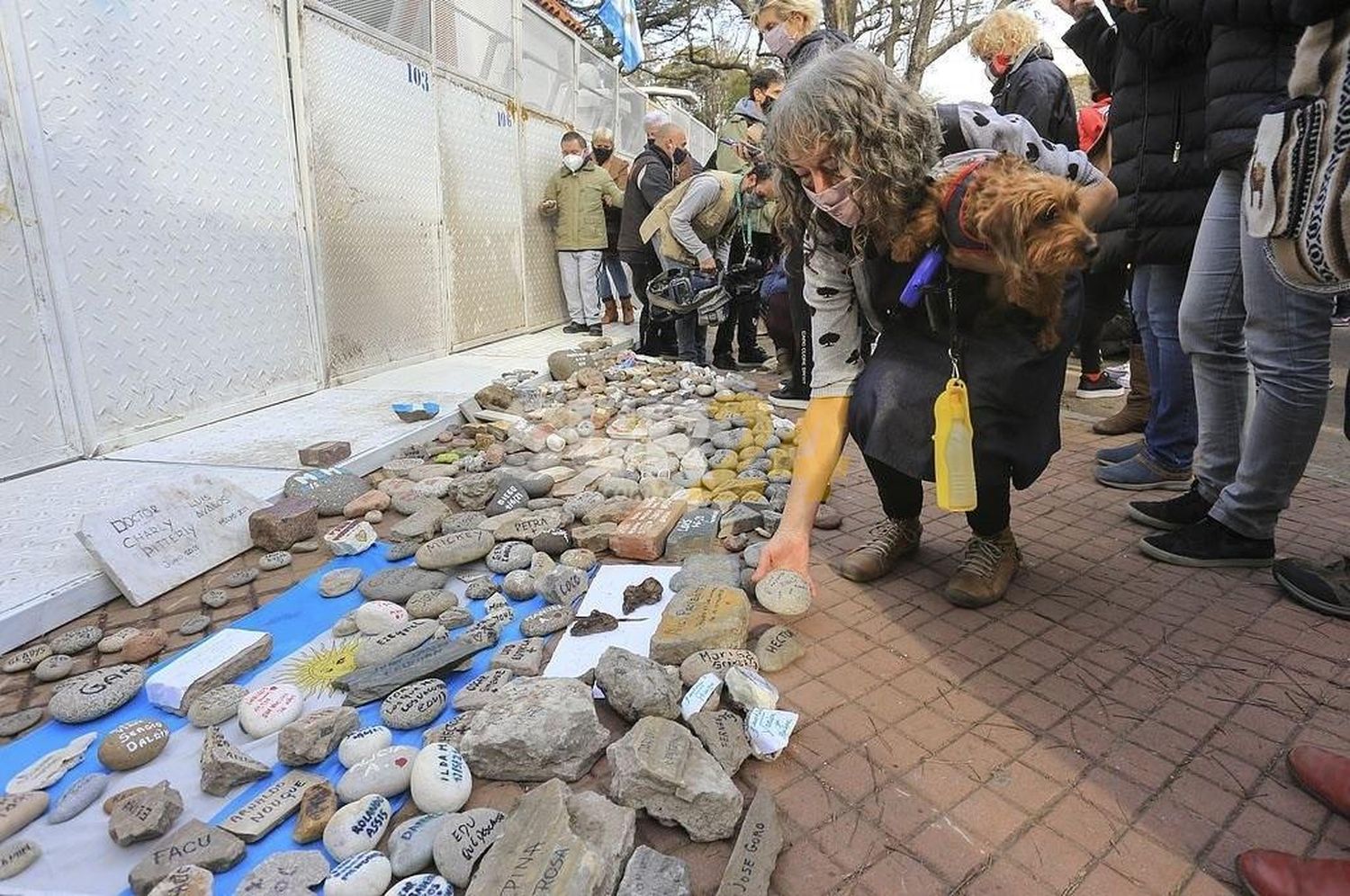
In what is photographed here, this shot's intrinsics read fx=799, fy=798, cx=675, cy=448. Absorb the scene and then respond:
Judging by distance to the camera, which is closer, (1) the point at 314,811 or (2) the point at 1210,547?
(1) the point at 314,811

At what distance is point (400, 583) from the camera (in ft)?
7.18

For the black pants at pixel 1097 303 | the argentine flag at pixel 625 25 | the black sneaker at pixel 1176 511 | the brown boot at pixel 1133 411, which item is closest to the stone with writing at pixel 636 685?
the black sneaker at pixel 1176 511

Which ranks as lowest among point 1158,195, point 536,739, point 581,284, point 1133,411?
point 536,739

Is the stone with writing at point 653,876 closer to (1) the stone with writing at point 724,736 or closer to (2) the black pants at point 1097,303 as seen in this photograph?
(1) the stone with writing at point 724,736

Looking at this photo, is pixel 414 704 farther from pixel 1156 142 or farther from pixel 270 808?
pixel 1156 142

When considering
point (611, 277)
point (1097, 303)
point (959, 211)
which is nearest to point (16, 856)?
point (959, 211)

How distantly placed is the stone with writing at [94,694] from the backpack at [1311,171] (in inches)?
96.5

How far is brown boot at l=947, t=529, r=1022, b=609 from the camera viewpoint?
2037 millimetres

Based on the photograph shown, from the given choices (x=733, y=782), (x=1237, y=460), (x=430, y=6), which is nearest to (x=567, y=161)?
(x=430, y=6)

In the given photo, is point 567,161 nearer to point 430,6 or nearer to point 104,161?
point 430,6

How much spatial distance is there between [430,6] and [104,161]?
9.81 feet

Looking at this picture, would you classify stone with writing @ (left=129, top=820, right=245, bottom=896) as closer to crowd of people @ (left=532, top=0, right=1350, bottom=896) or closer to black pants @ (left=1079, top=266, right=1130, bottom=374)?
crowd of people @ (left=532, top=0, right=1350, bottom=896)

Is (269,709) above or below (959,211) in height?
below

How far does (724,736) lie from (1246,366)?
1.86 m
